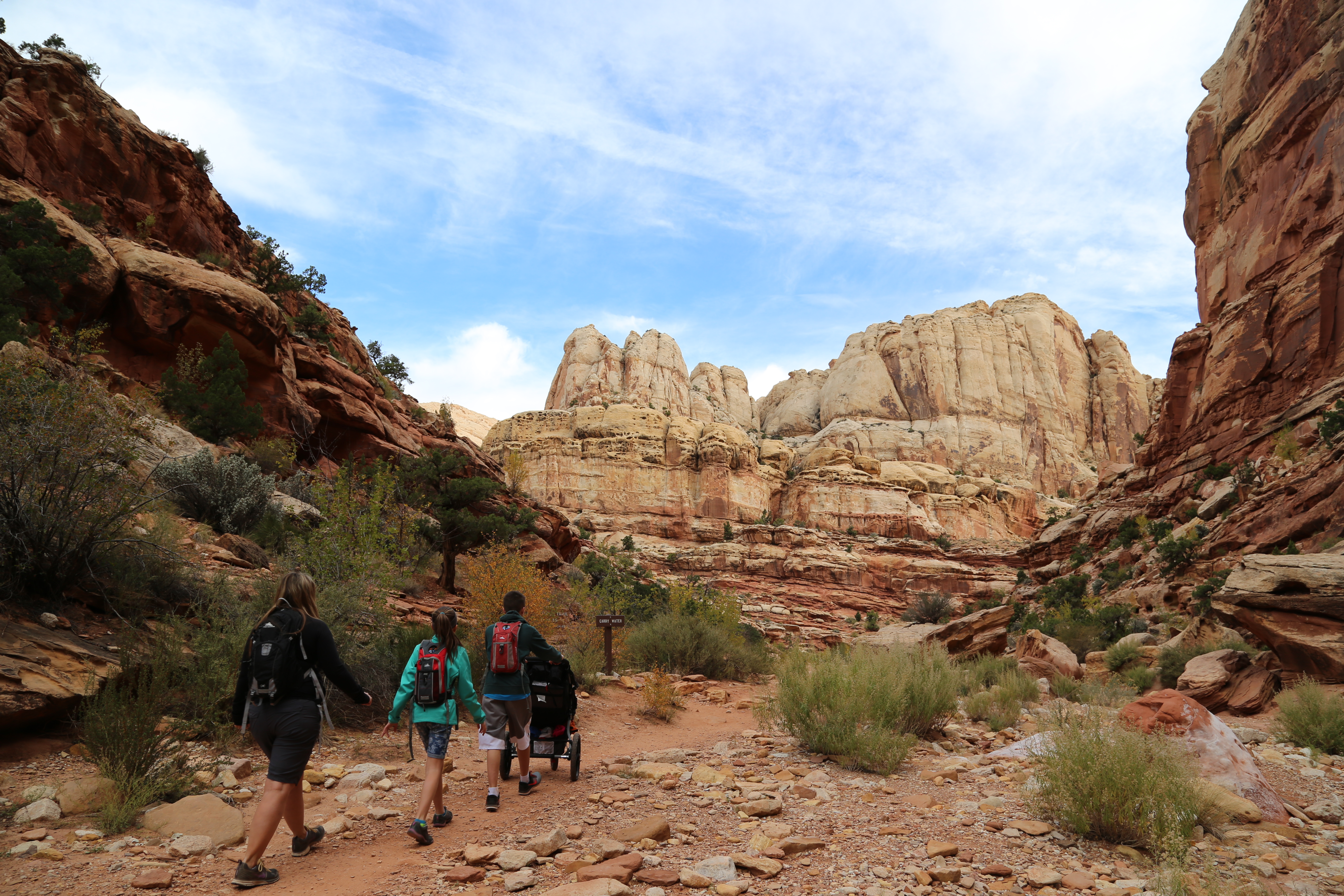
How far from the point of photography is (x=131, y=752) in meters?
4.56

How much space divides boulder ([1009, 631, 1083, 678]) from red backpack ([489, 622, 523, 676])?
34.2 feet

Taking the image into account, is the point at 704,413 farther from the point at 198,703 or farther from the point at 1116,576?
the point at 198,703

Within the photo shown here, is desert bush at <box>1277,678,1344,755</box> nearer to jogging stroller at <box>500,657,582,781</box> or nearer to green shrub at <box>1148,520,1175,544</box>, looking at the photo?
jogging stroller at <box>500,657,582,781</box>

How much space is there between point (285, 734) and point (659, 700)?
710 centimetres

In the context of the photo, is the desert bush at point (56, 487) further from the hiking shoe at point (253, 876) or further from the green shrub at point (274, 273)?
the green shrub at point (274, 273)

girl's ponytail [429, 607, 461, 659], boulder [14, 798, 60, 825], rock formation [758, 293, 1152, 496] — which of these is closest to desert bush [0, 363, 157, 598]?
boulder [14, 798, 60, 825]

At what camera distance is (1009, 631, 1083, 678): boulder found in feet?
41.1

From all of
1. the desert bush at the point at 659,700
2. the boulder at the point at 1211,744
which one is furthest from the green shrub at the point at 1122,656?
the desert bush at the point at 659,700

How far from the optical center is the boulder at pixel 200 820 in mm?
4238

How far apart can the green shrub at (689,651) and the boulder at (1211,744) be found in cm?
928

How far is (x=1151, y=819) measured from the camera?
4.11m

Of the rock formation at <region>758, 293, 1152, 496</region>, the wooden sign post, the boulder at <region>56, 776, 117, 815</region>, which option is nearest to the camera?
the boulder at <region>56, 776, 117, 815</region>

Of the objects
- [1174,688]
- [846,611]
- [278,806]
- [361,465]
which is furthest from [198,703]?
[846,611]

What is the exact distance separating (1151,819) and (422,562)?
1617 centimetres
